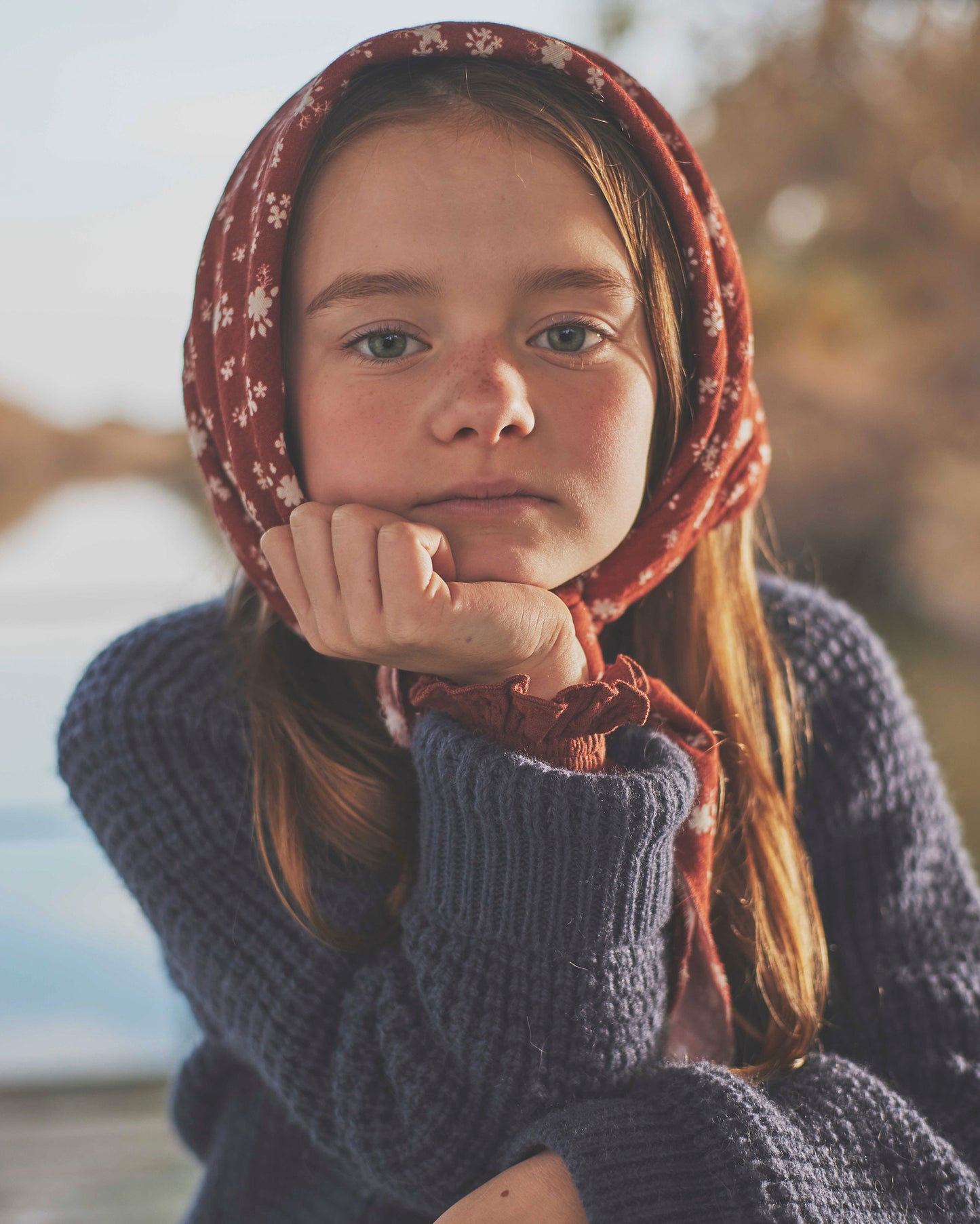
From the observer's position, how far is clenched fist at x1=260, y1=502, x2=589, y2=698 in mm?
551

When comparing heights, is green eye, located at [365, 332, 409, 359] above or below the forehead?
below

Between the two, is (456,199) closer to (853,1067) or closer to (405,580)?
(405,580)

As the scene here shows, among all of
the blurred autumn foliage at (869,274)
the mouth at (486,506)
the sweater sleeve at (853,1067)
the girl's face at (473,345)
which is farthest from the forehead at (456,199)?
the blurred autumn foliage at (869,274)

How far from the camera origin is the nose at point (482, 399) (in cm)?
56

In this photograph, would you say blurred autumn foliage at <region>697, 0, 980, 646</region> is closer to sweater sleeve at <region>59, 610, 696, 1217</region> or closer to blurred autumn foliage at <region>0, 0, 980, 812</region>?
blurred autumn foliage at <region>0, 0, 980, 812</region>

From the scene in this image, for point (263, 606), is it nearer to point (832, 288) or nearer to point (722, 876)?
point (722, 876)

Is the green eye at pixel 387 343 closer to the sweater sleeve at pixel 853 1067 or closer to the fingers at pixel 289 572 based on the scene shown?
the fingers at pixel 289 572

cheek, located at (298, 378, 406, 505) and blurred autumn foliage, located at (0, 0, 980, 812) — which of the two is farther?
blurred autumn foliage, located at (0, 0, 980, 812)

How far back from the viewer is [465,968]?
581 millimetres

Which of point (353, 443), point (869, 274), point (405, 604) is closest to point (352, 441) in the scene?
point (353, 443)

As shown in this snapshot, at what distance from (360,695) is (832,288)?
2.55m

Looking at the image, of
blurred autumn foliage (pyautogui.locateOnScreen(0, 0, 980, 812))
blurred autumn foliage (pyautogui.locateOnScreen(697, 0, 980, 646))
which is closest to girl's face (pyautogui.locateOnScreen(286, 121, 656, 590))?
blurred autumn foliage (pyautogui.locateOnScreen(0, 0, 980, 812))

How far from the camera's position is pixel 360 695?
0.73 m

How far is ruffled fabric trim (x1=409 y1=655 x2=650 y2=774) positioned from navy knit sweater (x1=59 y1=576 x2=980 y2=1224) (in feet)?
0.05
